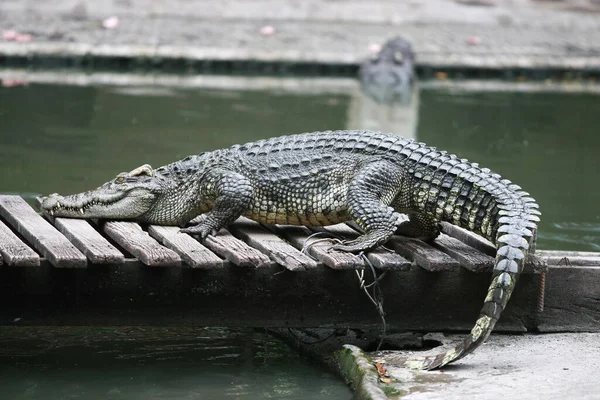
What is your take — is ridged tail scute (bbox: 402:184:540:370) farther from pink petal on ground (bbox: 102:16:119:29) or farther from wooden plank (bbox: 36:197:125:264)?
pink petal on ground (bbox: 102:16:119:29)

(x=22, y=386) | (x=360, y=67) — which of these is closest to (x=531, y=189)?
(x=22, y=386)

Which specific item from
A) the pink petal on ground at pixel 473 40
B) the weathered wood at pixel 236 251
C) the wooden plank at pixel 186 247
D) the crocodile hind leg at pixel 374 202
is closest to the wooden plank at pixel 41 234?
the wooden plank at pixel 186 247

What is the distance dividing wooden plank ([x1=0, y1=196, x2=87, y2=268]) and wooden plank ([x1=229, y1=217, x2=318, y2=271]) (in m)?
0.99

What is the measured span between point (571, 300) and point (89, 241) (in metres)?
2.66

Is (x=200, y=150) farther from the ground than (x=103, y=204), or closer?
closer

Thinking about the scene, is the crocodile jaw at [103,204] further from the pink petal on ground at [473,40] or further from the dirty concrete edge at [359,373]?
the pink petal on ground at [473,40]

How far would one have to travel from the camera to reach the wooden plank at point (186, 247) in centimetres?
511

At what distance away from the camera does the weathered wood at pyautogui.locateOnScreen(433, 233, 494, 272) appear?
526 cm

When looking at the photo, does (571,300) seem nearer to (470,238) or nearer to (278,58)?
(470,238)

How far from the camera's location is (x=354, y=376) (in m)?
5.05

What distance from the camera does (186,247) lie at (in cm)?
534

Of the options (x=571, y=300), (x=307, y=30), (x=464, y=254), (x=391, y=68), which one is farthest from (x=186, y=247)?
(x=307, y=30)

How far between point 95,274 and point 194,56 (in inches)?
460

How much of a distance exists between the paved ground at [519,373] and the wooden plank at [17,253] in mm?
1816
